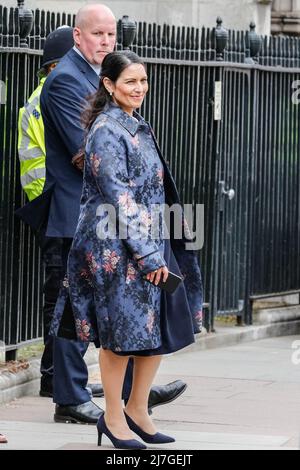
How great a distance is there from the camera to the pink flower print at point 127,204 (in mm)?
6766

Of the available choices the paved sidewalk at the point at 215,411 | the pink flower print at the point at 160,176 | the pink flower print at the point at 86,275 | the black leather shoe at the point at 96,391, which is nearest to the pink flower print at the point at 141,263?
the pink flower print at the point at 86,275

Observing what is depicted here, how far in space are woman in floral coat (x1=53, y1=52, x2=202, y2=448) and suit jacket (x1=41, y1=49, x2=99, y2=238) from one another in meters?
0.79

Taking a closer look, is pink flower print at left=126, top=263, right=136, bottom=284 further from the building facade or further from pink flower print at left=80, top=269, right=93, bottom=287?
the building facade

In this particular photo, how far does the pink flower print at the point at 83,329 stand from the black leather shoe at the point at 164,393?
97 cm

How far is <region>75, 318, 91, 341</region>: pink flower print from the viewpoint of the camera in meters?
6.94

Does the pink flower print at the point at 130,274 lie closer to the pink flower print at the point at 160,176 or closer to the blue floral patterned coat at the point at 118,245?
the blue floral patterned coat at the point at 118,245

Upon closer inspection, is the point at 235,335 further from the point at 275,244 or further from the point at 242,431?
the point at 242,431

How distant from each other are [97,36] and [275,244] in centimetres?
461

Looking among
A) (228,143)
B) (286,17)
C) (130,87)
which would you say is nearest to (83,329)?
(130,87)

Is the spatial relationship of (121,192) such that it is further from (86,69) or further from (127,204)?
(86,69)

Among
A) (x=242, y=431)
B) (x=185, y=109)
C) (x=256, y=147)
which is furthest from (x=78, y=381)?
(x=256, y=147)

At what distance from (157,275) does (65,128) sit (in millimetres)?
1495

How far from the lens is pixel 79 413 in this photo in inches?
307

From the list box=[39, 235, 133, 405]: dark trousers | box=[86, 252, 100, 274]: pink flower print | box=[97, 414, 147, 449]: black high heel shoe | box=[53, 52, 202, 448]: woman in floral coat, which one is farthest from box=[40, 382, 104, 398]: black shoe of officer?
box=[86, 252, 100, 274]: pink flower print
